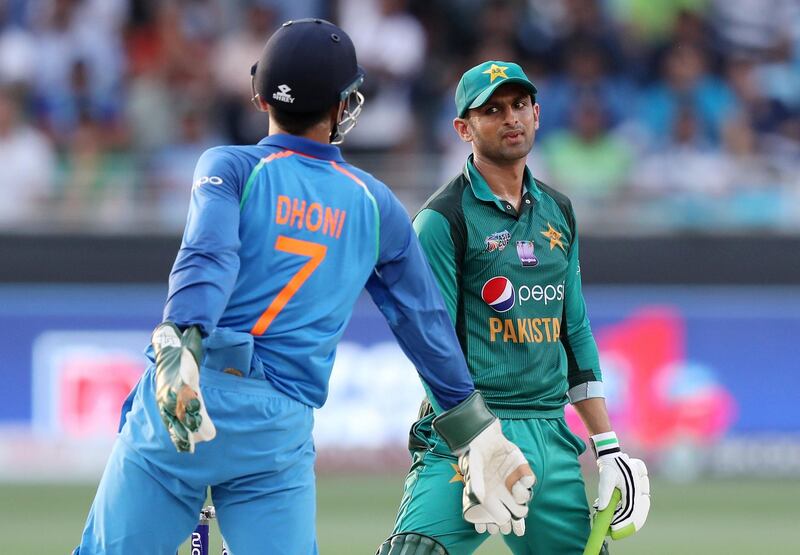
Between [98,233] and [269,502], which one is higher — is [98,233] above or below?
above

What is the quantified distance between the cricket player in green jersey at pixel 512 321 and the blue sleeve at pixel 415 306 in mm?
607

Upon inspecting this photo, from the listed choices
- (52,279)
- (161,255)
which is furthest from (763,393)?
(52,279)

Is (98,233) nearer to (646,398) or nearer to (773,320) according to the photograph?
(646,398)

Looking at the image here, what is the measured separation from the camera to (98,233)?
1277 centimetres

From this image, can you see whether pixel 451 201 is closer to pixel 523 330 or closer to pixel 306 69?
A: pixel 523 330

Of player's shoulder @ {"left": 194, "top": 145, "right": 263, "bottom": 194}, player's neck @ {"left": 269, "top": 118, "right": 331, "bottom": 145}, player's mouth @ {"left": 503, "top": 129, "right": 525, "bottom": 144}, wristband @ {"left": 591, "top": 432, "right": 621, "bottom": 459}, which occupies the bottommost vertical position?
wristband @ {"left": 591, "top": 432, "right": 621, "bottom": 459}

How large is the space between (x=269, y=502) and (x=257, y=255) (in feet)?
2.10

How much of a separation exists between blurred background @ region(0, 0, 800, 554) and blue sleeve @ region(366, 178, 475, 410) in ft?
23.1

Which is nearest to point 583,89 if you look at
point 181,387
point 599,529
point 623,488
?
point 623,488

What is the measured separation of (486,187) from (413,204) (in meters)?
8.03

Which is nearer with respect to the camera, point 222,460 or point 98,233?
point 222,460

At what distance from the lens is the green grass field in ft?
30.0

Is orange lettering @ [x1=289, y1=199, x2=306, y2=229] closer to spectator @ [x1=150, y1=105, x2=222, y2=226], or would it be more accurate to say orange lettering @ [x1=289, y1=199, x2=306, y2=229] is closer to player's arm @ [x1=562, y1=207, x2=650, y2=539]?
player's arm @ [x1=562, y1=207, x2=650, y2=539]

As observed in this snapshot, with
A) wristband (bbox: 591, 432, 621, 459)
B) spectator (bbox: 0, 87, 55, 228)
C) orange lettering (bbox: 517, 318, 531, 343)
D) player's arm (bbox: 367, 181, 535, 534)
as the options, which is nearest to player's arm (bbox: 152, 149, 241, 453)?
player's arm (bbox: 367, 181, 535, 534)
